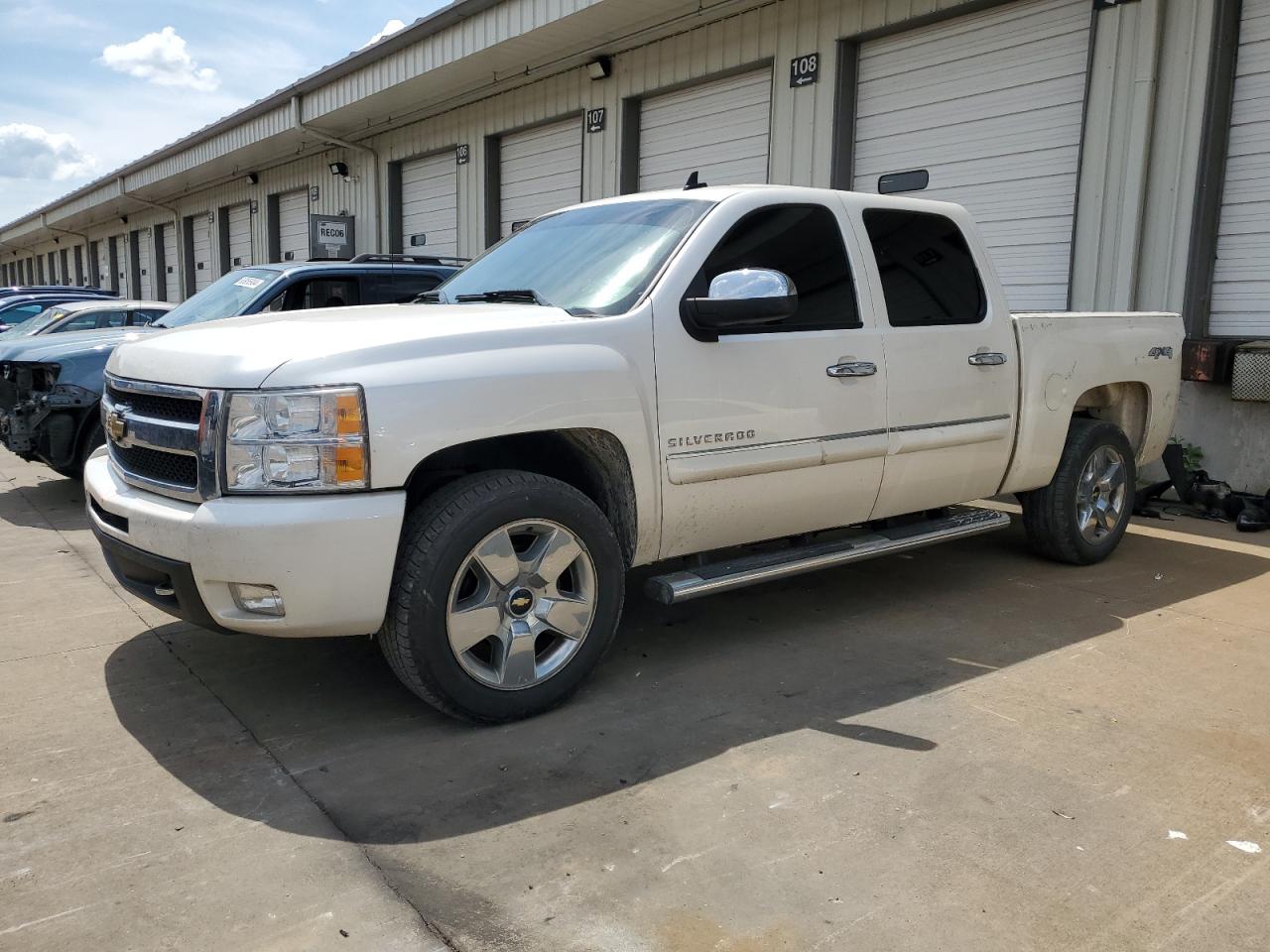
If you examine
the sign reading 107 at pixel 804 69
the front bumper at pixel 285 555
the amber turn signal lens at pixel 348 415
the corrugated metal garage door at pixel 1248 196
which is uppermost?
the sign reading 107 at pixel 804 69

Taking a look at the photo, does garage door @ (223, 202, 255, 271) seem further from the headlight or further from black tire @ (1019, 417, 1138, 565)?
the headlight

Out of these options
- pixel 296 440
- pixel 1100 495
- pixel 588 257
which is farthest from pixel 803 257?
pixel 1100 495

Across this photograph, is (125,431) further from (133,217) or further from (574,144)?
(133,217)

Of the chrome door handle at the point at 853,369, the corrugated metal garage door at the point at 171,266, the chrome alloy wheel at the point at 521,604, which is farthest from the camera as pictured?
the corrugated metal garage door at the point at 171,266

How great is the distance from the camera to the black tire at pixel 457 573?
129 inches

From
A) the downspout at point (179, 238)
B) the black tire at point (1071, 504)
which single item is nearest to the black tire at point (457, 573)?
the black tire at point (1071, 504)

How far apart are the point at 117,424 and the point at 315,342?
3.34 feet

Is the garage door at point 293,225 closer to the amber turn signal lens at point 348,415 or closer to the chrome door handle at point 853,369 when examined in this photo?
the chrome door handle at point 853,369

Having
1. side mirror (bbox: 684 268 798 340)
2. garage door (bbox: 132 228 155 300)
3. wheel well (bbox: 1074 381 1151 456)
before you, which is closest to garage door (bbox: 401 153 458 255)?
wheel well (bbox: 1074 381 1151 456)

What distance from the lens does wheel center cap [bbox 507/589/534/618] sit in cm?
349

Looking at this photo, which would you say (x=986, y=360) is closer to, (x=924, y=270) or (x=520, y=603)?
(x=924, y=270)

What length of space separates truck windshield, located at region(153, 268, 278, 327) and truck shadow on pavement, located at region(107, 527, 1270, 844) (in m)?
3.90

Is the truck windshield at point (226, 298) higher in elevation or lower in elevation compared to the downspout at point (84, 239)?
lower

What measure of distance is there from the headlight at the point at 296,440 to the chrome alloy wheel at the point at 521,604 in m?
0.53
